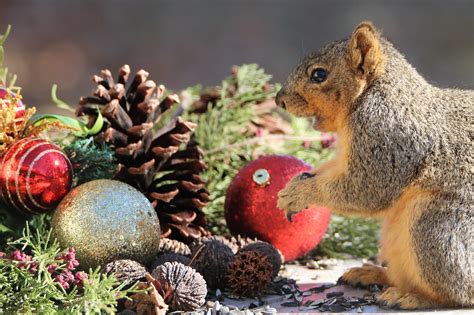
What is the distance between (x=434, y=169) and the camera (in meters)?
1.60

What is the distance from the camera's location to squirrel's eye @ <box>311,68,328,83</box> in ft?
5.62

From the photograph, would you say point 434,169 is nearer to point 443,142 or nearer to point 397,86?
point 443,142

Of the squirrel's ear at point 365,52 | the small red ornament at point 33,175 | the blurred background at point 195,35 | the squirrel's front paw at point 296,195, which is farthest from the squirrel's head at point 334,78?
the blurred background at point 195,35

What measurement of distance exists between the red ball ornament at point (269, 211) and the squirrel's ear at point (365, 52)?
41cm

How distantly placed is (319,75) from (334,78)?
0.04 meters

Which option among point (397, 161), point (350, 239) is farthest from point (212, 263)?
point (350, 239)

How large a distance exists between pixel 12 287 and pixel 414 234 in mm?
776

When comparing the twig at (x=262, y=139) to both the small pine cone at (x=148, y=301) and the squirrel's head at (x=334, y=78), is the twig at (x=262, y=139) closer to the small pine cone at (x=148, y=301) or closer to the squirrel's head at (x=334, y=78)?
the squirrel's head at (x=334, y=78)

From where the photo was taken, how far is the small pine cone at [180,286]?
150cm

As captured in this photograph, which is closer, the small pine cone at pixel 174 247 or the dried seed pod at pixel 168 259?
the dried seed pod at pixel 168 259

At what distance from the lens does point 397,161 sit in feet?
5.31

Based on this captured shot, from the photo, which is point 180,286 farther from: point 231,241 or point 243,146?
point 243,146

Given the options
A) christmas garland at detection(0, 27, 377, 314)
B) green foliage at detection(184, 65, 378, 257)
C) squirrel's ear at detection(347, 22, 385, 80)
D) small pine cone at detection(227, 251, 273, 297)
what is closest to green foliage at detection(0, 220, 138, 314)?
christmas garland at detection(0, 27, 377, 314)

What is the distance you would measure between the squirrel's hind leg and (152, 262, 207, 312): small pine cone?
42 centimetres
